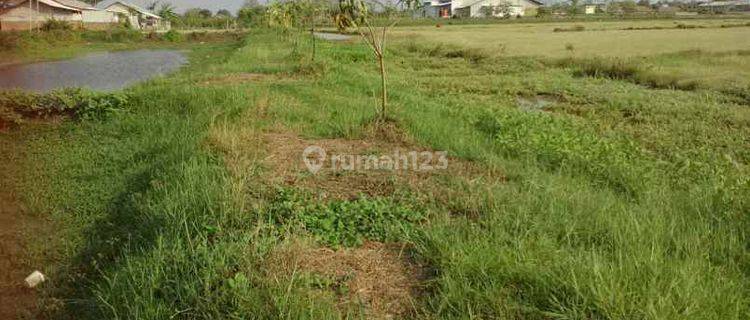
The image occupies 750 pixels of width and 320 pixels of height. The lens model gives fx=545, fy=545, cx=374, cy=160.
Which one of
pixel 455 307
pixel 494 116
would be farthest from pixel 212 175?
pixel 494 116

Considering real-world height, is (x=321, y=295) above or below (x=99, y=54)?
below

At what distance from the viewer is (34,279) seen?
3725mm

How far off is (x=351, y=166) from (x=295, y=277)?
7.57ft

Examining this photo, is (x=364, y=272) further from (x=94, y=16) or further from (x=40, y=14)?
(x=94, y=16)

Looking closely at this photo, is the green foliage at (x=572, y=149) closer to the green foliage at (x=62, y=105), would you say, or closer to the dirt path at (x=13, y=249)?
the dirt path at (x=13, y=249)

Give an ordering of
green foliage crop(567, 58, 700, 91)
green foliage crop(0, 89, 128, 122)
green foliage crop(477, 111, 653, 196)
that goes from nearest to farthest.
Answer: green foliage crop(477, 111, 653, 196)
green foliage crop(0, 89, 128, 122)
green foliage crop(567, 58, 700, 91)

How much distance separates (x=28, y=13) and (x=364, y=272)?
126 feet

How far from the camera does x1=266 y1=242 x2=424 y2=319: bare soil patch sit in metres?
2.61

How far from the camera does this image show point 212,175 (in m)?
4.36

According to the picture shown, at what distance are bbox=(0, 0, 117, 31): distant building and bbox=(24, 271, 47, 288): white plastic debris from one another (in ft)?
102

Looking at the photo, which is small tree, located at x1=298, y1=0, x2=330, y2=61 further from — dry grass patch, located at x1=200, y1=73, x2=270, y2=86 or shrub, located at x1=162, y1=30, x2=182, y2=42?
shrub, located at x1=162, y1=30, x2=182, y2=42

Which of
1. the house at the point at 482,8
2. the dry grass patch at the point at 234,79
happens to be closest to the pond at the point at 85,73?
the dry grass patch at the point at 234,79

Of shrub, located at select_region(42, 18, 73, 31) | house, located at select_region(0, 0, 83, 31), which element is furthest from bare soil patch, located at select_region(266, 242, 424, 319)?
shrub, located at select_region(42, 18, 73, 31)

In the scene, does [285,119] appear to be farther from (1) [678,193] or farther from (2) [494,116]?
(1) [678,193]
